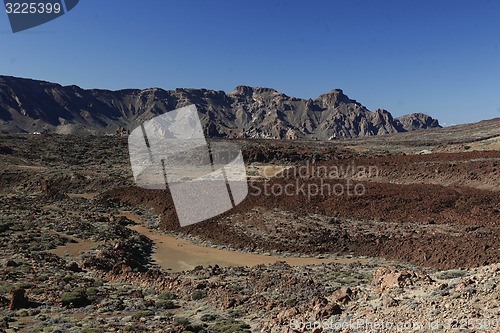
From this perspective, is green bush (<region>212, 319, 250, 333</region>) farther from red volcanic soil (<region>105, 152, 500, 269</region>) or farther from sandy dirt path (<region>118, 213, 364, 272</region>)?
red volcanic soil (<region>105, 152, 500, 269</region>)

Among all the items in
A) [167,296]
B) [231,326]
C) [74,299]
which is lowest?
[167,296]

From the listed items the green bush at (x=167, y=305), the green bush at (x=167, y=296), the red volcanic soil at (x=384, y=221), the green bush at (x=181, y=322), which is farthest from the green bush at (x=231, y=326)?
the red volcanic soil at (x=384, y=221)

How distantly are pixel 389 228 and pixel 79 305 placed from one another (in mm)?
17433

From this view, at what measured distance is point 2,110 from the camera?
610 ft

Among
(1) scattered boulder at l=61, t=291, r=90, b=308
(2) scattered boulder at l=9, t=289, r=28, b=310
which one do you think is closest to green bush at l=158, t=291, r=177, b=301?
(1) scattered boulder at l=61, t=291, r=90, b=308

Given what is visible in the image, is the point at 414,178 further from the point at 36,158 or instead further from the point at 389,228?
the point at 36,158

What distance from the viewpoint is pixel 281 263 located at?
1839 cm

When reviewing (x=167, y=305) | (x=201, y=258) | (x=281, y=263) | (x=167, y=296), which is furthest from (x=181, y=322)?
(x=201, y=258)

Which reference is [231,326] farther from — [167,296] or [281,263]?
[281,263]

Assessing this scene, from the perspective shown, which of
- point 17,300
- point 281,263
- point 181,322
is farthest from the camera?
point 281,263

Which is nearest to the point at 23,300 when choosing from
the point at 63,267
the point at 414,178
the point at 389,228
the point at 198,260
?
the point at 63,267

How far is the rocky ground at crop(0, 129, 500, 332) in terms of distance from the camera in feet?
31.6

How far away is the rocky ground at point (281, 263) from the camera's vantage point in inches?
379

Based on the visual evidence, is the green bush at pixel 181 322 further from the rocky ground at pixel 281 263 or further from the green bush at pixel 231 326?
the green bush at pixel 231 326
